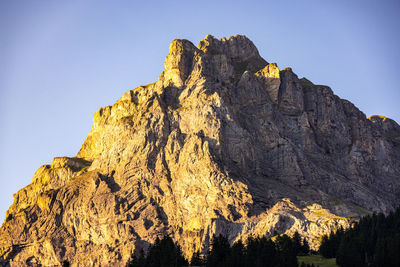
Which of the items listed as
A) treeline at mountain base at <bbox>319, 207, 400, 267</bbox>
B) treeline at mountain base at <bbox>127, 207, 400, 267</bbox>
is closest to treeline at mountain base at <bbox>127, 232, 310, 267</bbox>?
treeline at mountain base at <bbox>127, 207, 400, 267</bbox>

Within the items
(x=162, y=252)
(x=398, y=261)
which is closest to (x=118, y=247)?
(x=162, y=252)

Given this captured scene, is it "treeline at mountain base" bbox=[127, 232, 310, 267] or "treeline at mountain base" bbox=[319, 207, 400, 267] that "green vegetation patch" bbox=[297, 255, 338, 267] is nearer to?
"treeline at mountain base" bbox=[319, 207, 400, 267]

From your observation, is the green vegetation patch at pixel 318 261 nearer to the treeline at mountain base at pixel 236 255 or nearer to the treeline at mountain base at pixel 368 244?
the treeline at mountain base at pixel 368 244

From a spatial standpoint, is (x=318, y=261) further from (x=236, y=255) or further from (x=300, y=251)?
(x=236, y=255)

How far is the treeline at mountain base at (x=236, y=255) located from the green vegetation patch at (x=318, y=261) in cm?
309

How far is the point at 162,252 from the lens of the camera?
154 m

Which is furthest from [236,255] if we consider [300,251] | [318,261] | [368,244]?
[368,244]

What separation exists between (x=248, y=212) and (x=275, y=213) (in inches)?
297

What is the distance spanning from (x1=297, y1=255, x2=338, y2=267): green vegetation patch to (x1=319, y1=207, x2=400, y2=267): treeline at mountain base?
Result: 5.18ft

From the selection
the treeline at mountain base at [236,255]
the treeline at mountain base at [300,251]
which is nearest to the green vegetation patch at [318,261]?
the treeline at mountain base at [300,251]

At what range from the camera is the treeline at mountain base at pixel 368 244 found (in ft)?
417

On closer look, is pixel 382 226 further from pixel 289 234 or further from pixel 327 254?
pixel 289 234

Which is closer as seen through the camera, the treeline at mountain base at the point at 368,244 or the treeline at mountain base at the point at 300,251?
the treeline at mountain base at the point at 368,244

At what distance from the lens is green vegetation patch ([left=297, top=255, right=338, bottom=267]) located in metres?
145
